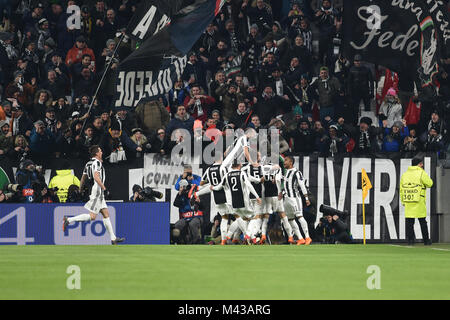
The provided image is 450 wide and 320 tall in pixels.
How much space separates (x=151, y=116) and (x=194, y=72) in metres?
2.23

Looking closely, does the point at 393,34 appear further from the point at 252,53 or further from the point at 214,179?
the point at 214,179

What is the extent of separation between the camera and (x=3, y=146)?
75.8ft

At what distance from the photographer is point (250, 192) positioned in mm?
22312

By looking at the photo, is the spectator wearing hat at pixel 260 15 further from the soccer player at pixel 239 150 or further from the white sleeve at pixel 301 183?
the white sleeve at pixel 301 183

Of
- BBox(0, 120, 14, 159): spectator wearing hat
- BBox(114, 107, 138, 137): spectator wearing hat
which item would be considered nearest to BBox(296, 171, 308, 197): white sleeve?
BBox(114, 107, 138, 137): spectator wearing hat

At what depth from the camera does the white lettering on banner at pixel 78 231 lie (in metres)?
22.6

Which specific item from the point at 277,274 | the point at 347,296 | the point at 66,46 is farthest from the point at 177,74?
the point at 347,296

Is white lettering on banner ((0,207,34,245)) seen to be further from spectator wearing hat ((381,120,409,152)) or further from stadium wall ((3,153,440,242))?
spectator wearing hat ((381,120,409,152))

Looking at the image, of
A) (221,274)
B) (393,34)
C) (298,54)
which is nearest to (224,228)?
(393,34)

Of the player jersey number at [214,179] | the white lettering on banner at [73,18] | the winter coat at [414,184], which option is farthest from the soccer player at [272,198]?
the white lettering on banner at [73,18]

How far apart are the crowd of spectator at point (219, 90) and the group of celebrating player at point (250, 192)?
163 centimetres

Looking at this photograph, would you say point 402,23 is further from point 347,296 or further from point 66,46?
point 347,296

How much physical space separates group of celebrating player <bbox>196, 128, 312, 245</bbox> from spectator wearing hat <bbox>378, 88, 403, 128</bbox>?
14.7ft
